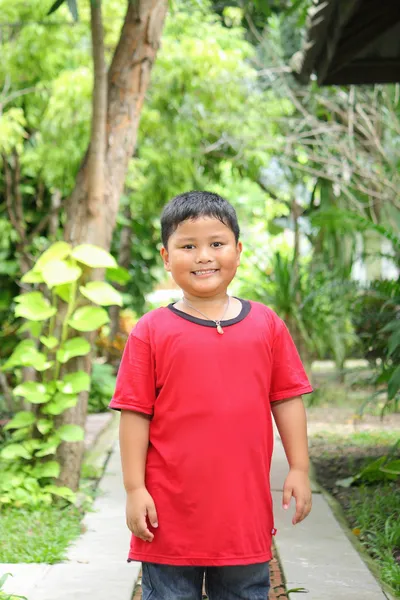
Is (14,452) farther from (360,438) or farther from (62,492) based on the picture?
(360,438)

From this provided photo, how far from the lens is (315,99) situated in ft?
34.0

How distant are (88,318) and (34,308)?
28 cm

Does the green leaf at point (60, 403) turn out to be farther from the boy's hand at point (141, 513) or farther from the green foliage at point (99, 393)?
the green foliage at point (99, 393)

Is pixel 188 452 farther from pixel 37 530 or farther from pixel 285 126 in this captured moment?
pixel 285 126

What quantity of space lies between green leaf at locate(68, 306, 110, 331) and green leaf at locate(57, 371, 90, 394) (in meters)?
0.25

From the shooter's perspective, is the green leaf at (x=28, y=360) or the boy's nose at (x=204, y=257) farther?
the green leaf at (x=28, y=360)

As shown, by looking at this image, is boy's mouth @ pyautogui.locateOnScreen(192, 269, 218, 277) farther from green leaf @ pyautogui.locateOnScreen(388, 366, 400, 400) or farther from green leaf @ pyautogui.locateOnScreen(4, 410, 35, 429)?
green leaf @ pyautogui.locateOnScreen(4, 410, 35, 429)

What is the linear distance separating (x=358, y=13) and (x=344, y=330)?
4.92 m

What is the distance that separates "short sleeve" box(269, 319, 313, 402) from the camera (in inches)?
91.2

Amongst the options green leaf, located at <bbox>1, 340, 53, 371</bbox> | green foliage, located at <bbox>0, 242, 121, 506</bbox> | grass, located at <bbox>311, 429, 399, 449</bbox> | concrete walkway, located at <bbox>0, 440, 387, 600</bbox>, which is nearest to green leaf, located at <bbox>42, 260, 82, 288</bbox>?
green foliage, located at <bbox>0, 242, 121, 506</bbox>

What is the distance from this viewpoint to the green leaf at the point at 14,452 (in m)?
4.51

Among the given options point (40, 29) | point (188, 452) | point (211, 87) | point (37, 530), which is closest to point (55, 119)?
point (40, 29)

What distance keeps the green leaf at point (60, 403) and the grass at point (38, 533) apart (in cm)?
48

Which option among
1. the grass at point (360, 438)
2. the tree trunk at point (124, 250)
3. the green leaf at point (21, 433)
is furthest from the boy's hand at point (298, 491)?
the tree trunk at point (124, 250)
